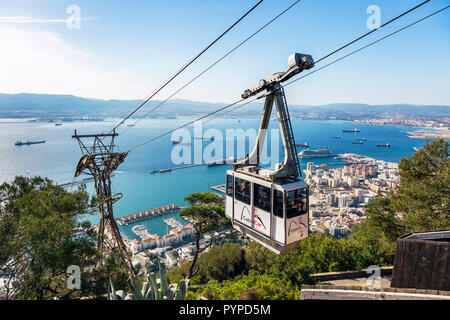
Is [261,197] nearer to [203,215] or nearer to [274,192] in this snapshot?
[274,192]

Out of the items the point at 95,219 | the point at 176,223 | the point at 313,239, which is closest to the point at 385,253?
the point at 313,239

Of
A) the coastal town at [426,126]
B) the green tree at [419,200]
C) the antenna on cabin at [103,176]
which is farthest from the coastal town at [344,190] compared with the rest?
the coastal town at [426,126]

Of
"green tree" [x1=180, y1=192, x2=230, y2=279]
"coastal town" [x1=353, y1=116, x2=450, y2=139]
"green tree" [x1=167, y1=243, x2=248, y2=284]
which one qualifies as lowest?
"green tree" [x1=167, y1=243, x2=248, y2=284]

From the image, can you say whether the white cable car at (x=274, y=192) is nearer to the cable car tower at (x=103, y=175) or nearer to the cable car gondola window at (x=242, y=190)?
the cable car gondola window at (x=242, y=190)

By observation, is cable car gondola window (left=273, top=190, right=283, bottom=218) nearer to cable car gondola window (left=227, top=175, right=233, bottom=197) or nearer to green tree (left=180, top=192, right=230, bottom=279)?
cable car gondola window (left=227, top=175, right=233, bottom=197)

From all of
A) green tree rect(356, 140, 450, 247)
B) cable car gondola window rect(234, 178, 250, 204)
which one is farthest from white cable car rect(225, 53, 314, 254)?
green tree rect(356, 140, 450, 247)

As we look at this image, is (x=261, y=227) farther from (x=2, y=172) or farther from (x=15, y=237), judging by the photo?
(x=2, y=172)
